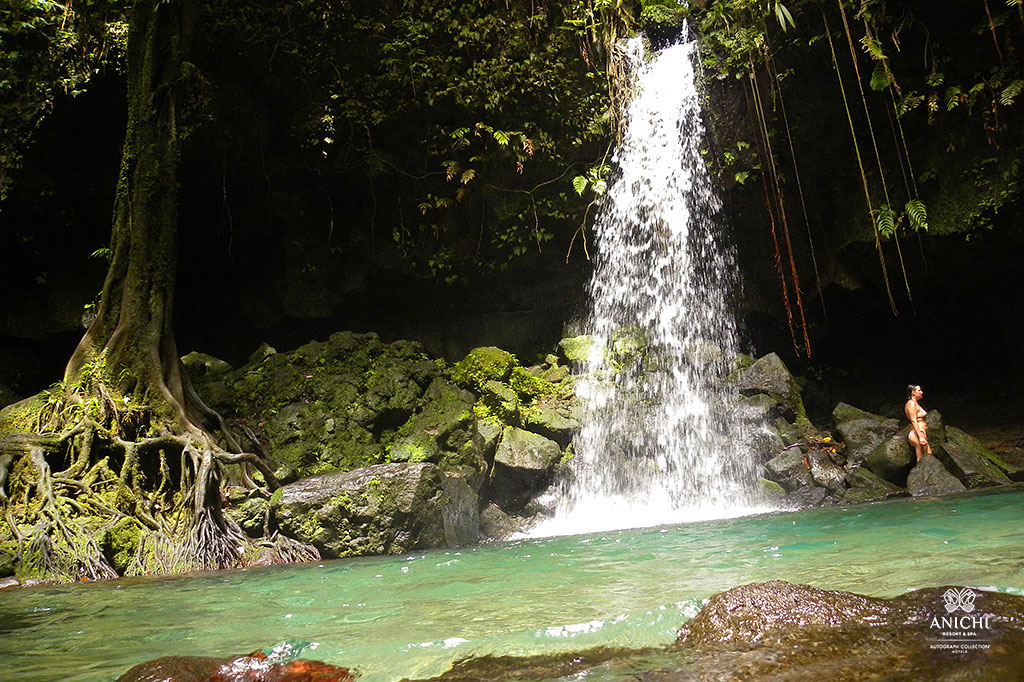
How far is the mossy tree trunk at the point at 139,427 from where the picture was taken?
5703mm

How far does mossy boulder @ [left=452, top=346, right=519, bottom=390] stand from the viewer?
9562 millimetres

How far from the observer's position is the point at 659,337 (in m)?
10.7

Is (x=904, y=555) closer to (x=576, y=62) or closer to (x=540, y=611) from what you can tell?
(x=540, y=611)

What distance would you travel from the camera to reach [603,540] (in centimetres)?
584

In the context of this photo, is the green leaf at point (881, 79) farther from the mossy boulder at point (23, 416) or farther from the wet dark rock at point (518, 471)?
the mossy boulder at point (23, 416)

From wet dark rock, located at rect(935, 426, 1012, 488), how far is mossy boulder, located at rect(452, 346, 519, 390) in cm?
608

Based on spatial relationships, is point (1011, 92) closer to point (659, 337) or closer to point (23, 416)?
point (659, 337)

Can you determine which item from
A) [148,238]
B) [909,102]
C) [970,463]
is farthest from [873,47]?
[148,238]

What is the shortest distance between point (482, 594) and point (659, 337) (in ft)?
25.4

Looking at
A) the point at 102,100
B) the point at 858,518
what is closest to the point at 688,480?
the point at 858,518

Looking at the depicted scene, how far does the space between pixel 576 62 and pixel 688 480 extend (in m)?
7.09

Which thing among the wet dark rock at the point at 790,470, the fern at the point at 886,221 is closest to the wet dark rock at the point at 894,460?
the wet dark rock at the point at 790,470

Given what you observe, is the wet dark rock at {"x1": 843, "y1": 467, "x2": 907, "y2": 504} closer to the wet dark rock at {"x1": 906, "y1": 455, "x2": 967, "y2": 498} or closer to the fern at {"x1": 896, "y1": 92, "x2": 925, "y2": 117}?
the wet dark rock at {"x1": 906, "y1": 455, "x2": 967, "y2": 498}

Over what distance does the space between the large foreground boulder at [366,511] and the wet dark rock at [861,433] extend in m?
5.83
